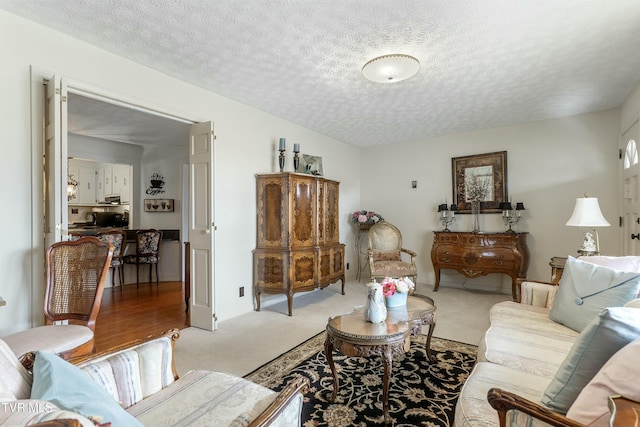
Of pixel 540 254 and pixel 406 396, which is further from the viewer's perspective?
pixel 540 254

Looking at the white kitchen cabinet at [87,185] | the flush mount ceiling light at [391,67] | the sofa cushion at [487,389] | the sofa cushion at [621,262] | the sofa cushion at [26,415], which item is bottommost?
the sofa cushion at [487,389]

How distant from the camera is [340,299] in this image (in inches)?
167

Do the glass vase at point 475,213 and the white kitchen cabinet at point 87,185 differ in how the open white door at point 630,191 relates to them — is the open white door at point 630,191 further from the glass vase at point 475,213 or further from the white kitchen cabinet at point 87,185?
the white kitchen cabinet at point 87,185

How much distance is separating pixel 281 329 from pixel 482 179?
3655mm

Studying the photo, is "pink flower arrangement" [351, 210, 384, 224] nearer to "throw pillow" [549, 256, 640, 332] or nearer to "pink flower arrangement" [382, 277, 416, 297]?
"pink flower arrangement" [382, 277, 416, 297]

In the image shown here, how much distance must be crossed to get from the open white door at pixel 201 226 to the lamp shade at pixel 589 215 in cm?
345

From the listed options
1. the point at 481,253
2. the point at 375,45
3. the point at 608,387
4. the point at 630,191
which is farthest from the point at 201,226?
the point at 630,191

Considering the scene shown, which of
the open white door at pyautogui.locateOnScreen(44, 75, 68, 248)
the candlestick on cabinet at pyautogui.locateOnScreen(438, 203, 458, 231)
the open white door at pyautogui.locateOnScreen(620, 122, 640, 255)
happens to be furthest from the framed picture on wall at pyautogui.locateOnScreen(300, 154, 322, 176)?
the open white door at pyautogui.locateOnScreen(620, 122, 640, 255)

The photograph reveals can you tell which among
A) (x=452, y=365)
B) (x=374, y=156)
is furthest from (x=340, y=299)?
(x=374, y=156)

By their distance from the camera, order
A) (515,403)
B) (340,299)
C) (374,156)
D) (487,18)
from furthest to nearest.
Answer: (374,156)
(340,299)
(487,18)
(515,403)

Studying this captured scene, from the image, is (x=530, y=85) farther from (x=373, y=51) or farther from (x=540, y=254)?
(x=540, y=254)

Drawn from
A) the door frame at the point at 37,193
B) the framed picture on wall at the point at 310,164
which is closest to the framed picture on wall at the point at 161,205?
the framed picture on wall at the point at 310,164

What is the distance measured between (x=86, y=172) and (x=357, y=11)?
7005 mm

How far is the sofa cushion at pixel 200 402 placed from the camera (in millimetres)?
1092
